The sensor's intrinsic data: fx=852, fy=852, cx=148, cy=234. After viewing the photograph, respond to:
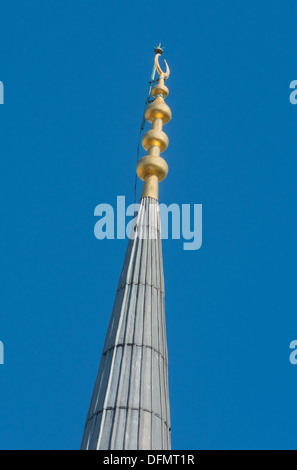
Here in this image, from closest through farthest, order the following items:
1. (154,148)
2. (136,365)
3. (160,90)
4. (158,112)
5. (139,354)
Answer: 1. (136,365)
2. (139,354)
3. (154,148)
4. (158,112)
5. (160,90)

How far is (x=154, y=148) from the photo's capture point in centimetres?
1513

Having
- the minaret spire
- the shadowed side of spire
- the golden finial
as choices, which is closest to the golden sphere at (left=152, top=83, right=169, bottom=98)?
the golden finial

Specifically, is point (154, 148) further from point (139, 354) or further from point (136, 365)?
point (136, 365)

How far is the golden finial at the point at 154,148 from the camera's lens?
14.7 meters

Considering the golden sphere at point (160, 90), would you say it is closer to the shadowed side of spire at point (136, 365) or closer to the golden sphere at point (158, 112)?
the golden sphere at point (158, 112)

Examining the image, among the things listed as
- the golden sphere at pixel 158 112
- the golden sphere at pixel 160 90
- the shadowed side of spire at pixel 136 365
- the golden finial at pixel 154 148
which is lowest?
the shadowed side of spire at pixel 136 365

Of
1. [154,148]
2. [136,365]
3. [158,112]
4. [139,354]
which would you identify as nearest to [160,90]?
[158,112]

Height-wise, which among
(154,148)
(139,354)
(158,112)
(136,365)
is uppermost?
(158,112)

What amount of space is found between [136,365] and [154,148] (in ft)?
16.1

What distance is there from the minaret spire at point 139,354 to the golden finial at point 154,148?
2 centimetres

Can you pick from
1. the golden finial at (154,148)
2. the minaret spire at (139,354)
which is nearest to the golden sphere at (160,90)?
the golden finial at (154,148)
